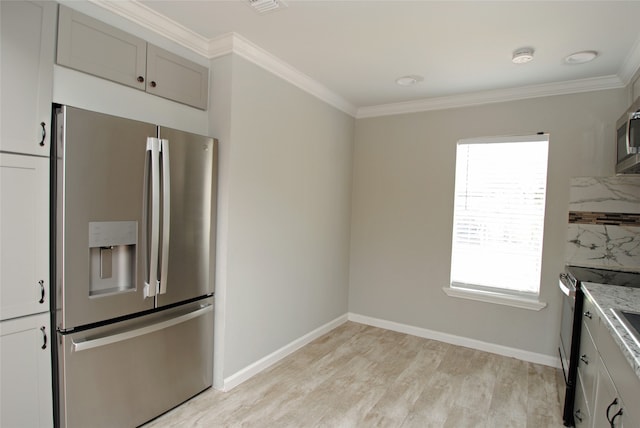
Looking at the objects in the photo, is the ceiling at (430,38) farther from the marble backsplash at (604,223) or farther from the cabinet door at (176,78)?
the marble backsplash at (604,223)

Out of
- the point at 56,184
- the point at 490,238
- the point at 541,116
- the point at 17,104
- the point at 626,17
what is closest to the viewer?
the point at 17,104

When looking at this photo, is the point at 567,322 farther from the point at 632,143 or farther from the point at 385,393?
the point at 385,393

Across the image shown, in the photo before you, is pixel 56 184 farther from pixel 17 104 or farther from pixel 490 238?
pixel 490 238

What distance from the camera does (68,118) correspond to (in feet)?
5.82

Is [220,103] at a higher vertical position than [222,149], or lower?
higher

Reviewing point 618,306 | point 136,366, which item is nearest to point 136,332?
point 136,366

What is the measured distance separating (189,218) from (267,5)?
142 centimetres

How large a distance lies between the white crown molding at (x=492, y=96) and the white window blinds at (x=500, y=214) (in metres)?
0.40

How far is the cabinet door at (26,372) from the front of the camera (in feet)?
5.55

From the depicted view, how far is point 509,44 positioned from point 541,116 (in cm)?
115

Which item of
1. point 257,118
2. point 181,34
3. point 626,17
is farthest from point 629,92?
point 181,34

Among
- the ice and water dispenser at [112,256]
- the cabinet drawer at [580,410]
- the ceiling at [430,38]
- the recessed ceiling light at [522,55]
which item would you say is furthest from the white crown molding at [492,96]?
the ice and water dispenser at [112,256]

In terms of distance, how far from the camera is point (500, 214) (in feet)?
11.5

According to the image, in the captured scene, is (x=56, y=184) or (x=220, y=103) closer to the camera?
(x=56, y=184)
